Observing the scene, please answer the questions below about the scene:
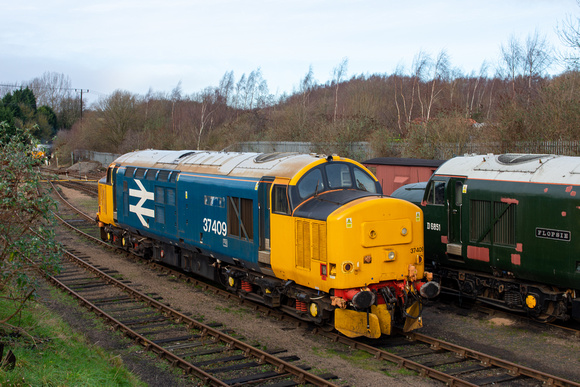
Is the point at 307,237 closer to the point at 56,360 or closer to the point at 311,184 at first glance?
the point at 311,184

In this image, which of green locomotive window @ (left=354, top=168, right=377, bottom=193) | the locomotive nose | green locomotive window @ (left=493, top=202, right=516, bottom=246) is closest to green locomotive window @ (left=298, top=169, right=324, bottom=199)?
green locomotive window @ (left=354, top=168, right=377, bottom=193)

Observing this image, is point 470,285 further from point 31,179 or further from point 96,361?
point 31,179

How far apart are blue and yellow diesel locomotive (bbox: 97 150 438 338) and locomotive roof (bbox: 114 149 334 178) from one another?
0.04 m

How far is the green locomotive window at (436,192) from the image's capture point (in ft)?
43.3

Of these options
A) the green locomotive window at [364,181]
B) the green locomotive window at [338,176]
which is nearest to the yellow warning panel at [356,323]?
the green locomotive window at [338,176]

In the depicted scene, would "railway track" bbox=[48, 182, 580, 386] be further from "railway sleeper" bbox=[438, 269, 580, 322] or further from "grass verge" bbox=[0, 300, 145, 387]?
"grass verge" bbox=[0, 300, 145, 387]

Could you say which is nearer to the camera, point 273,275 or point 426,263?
point 273,275

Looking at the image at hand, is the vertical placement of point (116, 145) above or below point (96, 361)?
above

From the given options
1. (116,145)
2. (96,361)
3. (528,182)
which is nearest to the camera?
(96,361)

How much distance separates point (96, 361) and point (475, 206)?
8.64 m

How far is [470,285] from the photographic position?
41.3 ft

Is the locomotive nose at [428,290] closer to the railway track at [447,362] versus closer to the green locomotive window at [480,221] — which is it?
the railway track at [447,362]

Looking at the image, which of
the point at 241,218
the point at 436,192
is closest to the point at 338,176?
the point at 241,218

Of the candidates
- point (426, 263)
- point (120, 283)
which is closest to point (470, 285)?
point (426, 263)
